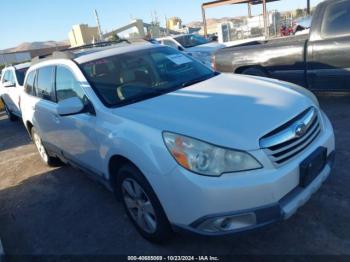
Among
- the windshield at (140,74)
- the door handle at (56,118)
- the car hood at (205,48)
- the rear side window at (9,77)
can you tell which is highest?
the windshield at (140,74)

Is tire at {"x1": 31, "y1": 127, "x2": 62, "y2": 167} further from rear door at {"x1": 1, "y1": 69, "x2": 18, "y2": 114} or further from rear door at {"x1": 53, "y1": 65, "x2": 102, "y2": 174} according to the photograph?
rear door at {"x1": 1, "y1": 69, "x2": 18, "y2": 114}

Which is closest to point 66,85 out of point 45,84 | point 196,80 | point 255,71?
point 45,84

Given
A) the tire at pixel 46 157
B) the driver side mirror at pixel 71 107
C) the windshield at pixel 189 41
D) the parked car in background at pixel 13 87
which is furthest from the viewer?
the windshield at pixel 189 41

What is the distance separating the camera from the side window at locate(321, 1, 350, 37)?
5.53 meters

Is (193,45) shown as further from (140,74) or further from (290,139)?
(290,139)

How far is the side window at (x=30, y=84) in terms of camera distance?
5.51 m

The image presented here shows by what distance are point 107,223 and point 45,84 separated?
2227 mm

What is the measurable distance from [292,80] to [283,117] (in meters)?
3.84

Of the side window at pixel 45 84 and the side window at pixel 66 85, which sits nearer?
the side window at pixel 66 85

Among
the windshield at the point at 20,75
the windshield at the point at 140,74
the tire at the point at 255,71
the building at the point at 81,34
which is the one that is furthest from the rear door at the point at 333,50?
the building at the point at 81,34

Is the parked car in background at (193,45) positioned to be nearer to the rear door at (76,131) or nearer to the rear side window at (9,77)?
the rear side window at (9,77)

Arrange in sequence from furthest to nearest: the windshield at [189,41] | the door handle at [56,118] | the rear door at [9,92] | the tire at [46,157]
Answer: the windshield at [189,41] → the rear door at [9,92] → the tire at [46,157] → the door handle at [56,118]

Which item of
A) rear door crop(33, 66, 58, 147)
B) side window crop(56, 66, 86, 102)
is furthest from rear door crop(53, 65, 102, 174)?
rear door crop(33, 66, 58, 147)

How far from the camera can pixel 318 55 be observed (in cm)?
579
